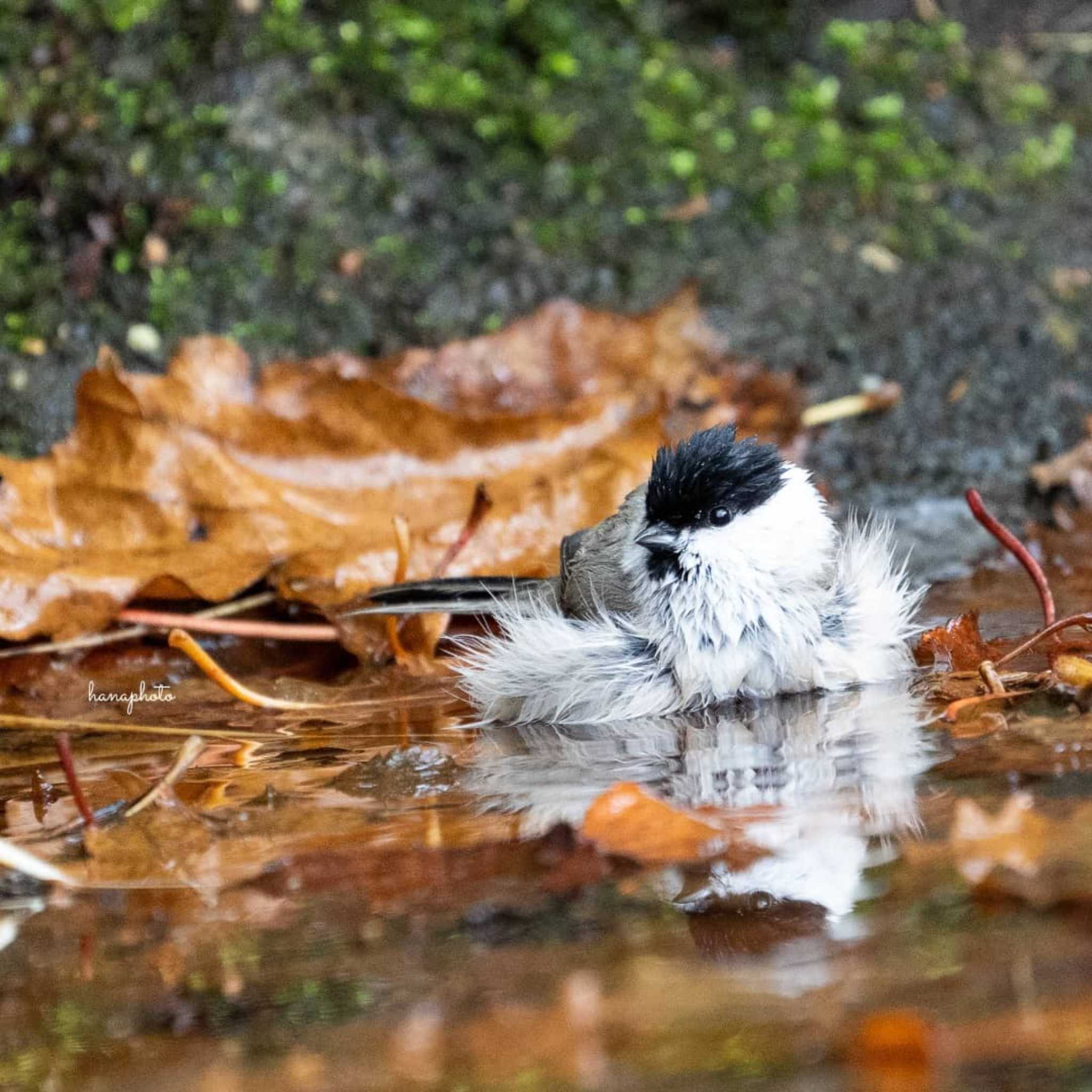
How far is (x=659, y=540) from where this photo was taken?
289cm

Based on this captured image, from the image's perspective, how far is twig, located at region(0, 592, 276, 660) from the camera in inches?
128

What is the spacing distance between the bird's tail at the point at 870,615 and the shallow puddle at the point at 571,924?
0.41 meters

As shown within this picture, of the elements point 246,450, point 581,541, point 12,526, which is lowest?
point 581,541

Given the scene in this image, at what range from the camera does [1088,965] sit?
138 centimetres

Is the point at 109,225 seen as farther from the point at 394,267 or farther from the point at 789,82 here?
the point at 789,82

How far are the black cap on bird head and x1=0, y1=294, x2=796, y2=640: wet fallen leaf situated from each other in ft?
2.30

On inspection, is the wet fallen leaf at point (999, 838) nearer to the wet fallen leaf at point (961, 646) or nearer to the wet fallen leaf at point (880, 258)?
the wet fallen leaf at point (961, 646)

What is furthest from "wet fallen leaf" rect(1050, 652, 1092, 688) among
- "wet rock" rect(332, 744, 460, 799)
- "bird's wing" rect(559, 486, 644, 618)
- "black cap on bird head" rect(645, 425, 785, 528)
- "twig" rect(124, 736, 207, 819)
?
"twig" rect(124, 736, 207, 819)

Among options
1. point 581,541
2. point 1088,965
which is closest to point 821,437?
point 581,541

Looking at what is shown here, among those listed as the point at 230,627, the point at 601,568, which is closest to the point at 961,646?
the point at 601,568

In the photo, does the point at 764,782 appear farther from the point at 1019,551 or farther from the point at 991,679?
the point at 1019,551

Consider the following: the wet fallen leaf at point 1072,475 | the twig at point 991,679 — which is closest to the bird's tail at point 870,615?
the twig at point 991,679

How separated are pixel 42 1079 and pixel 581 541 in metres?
1.99

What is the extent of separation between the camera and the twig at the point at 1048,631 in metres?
2.58
